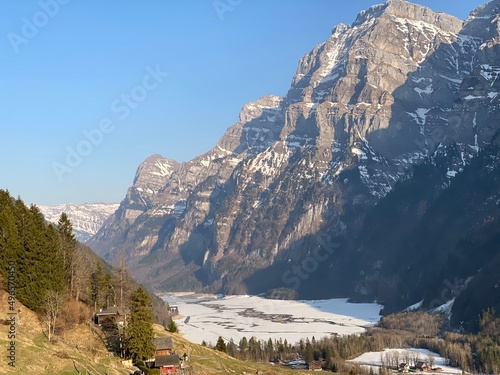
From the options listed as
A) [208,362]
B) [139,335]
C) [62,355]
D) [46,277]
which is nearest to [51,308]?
[46,277]

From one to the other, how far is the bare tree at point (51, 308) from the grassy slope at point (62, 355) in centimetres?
156

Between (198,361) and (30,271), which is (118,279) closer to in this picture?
→ (198,361)

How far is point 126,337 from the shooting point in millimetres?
103250

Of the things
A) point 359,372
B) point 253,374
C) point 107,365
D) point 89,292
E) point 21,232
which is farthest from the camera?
point 359,372

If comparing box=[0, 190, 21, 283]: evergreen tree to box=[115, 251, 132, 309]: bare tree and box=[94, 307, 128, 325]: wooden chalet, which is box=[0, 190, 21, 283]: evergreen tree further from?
box=[115, 251, 132, 309]: bare tree

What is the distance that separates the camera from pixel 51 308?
96.4 metres

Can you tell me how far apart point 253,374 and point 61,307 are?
123 feet

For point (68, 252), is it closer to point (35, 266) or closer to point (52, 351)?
point (35, 266)

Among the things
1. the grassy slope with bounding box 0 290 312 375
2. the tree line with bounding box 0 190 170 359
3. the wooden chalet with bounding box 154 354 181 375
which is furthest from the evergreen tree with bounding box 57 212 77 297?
the wooden chalet with bounding box 154 354 181 375

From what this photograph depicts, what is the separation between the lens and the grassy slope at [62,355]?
77.9 meters

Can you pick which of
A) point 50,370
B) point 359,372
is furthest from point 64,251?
point 359,372

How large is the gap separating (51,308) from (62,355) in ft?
50.6

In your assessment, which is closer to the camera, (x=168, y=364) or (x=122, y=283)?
(x=168, y=364)

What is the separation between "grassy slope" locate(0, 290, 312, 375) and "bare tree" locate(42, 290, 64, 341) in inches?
61.4
